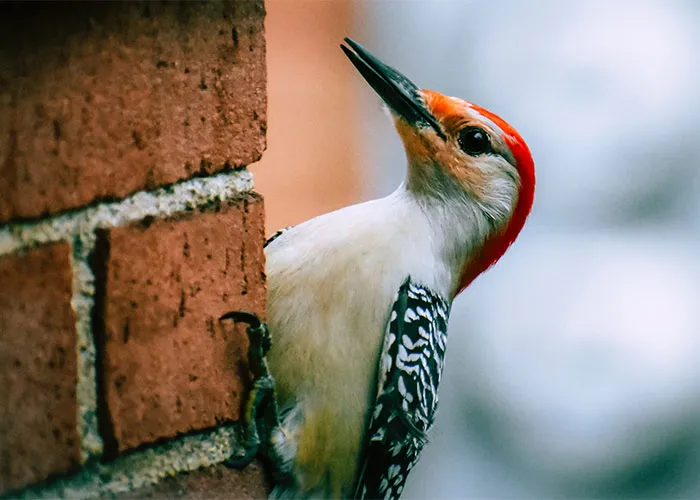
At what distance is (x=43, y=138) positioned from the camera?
582mm

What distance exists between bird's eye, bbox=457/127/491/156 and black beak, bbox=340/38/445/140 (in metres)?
0.05

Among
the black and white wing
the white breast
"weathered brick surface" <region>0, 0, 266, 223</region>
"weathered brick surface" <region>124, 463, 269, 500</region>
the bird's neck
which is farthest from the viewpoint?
the bird's neck

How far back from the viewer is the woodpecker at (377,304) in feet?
3.97

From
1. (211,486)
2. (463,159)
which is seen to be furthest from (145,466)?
(463,159)

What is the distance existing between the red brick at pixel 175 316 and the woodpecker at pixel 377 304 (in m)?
0.26

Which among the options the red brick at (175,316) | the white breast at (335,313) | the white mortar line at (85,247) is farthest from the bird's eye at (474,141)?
the white mortar line at (85,247)

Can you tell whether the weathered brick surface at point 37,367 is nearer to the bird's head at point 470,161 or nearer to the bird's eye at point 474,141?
the bird's head at point 470,161

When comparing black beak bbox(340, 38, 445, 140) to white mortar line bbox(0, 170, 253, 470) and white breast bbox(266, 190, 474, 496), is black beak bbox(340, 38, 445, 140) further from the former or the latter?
white mortar line bbox(0, 170, 253, 470)

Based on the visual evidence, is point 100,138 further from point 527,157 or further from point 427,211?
point 527,157

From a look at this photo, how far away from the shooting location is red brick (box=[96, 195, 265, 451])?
64cm

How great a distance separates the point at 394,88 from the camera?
4.71 feet

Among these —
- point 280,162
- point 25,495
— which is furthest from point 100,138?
point 280,162

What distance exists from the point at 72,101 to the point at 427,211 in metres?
1.01

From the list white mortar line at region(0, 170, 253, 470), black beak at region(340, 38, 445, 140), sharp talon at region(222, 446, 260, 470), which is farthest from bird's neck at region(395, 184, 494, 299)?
white mortar line at region(0, 170, 253, 470)
